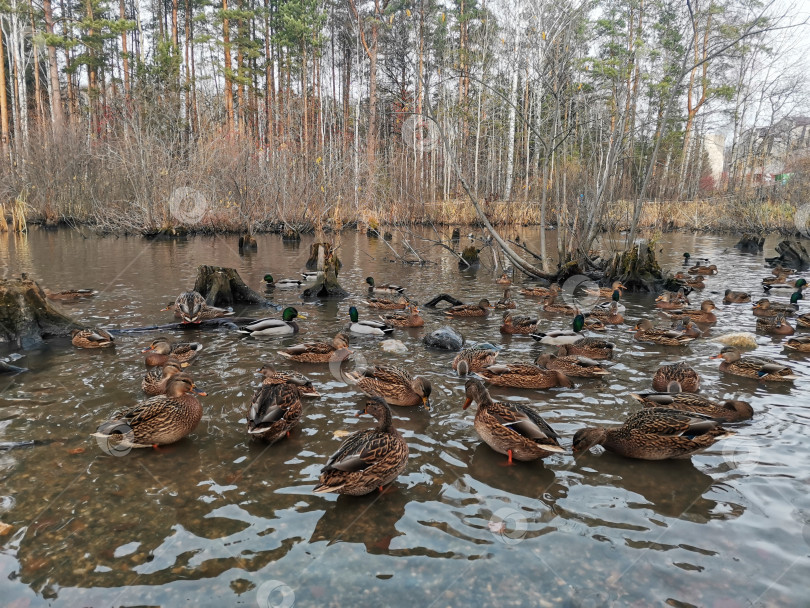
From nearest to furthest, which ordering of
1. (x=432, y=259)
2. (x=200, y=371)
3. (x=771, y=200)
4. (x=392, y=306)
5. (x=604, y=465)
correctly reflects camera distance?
1. (x=604, y=465)
2. (x=200, y=371)
3. (x=392, y=306)
4. (x=432, y=259)
5. (x=771, y=200)

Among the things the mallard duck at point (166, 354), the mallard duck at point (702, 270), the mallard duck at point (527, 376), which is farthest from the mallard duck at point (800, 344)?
the mallard duck at point (702, 270)

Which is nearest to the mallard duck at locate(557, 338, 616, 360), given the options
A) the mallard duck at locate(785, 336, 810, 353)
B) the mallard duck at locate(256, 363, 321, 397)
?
the mallard duck at locate(785, 336, 810, 353)

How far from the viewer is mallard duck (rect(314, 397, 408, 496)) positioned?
3748mm

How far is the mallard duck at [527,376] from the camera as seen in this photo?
635 centimetres

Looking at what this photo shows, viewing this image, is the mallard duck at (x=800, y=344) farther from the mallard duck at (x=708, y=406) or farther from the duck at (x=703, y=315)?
the mallard duck at (x=708, y=406)

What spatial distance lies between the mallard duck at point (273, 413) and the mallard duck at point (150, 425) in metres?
0.55

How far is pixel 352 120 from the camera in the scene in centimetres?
4122

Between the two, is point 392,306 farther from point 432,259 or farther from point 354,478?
point 432,259

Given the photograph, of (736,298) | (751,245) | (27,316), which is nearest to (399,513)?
(27,316)

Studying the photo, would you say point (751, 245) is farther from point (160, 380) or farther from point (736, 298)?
point (160, 380)

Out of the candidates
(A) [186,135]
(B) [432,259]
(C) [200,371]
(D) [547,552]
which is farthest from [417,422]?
(A) [186,135]

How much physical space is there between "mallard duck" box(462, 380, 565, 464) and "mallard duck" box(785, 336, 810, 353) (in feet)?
17.7

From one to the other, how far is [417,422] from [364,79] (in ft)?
143

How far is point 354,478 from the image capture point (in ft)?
12.4
